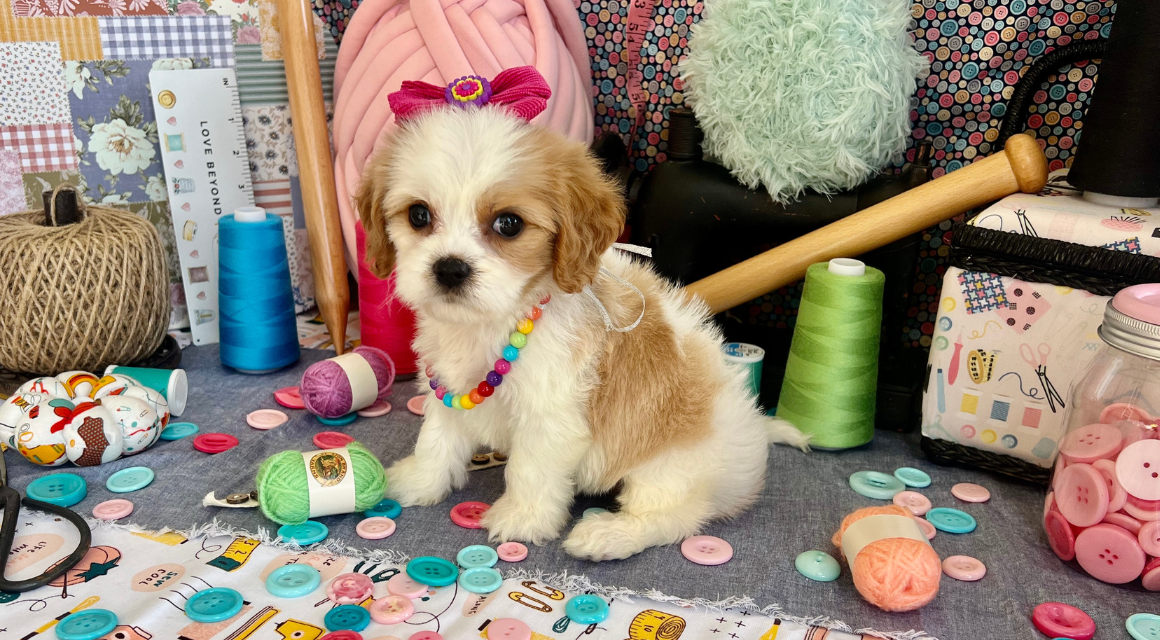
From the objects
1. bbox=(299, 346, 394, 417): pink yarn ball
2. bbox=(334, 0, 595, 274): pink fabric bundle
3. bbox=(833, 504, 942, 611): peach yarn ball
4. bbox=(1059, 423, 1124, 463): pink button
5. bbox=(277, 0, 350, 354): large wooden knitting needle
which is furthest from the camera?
bbox=(277, 0, 350, 354): large wooden knitting needle

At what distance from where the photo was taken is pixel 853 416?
210 centimetres

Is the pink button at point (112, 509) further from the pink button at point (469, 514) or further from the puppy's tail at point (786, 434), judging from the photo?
the puppy's tail at point (786, 434)

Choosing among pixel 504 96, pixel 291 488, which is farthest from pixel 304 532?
pixel 504 96

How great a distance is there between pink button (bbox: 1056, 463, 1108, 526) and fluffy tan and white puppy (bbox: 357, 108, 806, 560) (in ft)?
2.01

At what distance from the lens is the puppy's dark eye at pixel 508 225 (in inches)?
57.7

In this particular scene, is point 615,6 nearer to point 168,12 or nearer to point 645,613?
point 168,12

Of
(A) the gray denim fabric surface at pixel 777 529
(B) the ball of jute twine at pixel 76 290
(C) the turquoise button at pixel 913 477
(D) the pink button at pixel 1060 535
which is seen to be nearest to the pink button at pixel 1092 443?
(D) the pink button at pixel 1060 535

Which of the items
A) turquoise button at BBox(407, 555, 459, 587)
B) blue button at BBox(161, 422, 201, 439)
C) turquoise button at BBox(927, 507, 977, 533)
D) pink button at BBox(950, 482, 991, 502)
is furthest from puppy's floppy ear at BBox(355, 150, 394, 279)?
pink button at BBox(950, 482, 991, 502)

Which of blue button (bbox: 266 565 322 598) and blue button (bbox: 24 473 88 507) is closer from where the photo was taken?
blue button (bbox: 266 565 322 598)

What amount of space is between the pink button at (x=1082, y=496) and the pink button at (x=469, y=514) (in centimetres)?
120

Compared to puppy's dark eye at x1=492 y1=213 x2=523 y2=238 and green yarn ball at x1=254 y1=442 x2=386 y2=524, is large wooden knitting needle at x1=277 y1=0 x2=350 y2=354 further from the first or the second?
puppy's dark eye at x1=492 y1=213 x2=523 y2=238

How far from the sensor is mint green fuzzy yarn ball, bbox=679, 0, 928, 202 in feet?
6.77

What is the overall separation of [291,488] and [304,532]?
3.8 inches

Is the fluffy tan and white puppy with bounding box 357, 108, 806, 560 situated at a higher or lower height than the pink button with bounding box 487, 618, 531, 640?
higher
